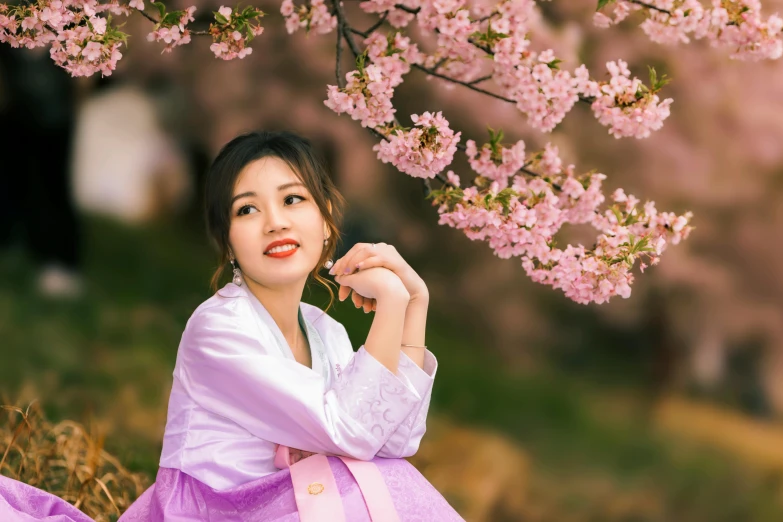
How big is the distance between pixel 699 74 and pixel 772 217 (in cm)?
95

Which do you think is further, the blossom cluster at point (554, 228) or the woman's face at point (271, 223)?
the blossom cluster at point (554, 228)

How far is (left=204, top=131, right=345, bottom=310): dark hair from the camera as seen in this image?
1722 millimetres

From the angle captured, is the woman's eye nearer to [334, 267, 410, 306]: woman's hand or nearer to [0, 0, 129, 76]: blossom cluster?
[334, 267, 410, 306]: woman's hand

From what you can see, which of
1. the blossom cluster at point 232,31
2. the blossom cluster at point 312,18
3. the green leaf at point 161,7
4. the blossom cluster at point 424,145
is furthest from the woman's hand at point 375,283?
the blossom cluster at point 312,18

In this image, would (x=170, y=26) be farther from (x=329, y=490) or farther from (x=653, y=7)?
Result: (x=653, y=7)

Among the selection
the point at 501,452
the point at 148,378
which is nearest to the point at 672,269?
the point at 501,452

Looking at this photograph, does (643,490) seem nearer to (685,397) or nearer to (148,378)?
(685,397)

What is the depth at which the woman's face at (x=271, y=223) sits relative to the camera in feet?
5.57

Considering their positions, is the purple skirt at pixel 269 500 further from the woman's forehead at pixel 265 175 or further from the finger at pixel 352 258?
the woman's forehead at pixel 265 175

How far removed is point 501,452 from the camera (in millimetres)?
5074

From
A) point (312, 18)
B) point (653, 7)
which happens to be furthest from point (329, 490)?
point (653, 7)

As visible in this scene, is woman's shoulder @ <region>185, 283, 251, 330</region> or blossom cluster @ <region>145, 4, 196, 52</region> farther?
blossom cluster @ <region>145, 4, 196, 52</region>

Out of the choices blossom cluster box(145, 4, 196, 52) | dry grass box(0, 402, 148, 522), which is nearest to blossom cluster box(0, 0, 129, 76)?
blossom cluster box(145, 4, 196, 52)

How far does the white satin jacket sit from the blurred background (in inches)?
112
